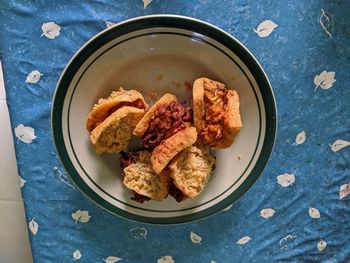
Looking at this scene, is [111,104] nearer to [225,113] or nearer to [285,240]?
[225,113]

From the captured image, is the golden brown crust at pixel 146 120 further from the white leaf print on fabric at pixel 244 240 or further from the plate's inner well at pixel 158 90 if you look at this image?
the white leaf print on fabric at pixel 244 240

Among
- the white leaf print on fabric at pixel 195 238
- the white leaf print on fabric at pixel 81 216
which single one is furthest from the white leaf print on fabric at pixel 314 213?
the white leaf print on fabric at pixel 81 216

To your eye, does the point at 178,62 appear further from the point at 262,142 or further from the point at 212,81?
the point at 262,142

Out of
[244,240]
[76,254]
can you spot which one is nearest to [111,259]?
[76,254]

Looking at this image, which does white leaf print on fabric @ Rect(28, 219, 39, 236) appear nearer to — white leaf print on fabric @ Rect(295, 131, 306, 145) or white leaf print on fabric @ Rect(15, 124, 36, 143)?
white leaf print on fabric @ Rect(15, 124, 36, 143)

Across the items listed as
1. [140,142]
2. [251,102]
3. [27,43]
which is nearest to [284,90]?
[251,102]

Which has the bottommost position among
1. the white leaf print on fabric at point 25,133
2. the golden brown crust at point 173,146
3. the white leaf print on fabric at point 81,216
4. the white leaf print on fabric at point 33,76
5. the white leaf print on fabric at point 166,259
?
the white leaf print on fabric at point 166,259
